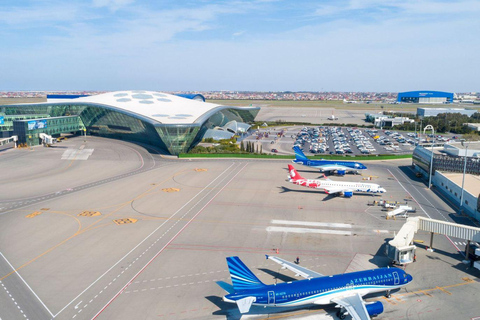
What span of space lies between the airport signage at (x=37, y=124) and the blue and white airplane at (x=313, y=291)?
10675 centimetres

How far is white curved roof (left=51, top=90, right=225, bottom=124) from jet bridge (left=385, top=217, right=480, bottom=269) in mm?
78389

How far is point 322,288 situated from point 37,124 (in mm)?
114367

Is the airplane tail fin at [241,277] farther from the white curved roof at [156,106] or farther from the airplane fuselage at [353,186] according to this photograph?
the white curved roof at [156,106]

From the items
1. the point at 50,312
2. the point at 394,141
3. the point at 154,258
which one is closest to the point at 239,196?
the point at 154,258

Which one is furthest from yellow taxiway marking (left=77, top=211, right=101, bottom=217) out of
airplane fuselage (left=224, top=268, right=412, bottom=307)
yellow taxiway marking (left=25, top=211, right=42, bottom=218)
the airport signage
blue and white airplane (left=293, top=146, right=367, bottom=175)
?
the airport signage

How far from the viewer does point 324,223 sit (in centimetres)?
5325

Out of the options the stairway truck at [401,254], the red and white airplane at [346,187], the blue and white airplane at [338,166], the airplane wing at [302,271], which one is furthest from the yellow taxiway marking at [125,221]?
the blue and white airplane at [338,166]

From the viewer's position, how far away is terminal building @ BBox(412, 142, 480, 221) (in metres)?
57.8

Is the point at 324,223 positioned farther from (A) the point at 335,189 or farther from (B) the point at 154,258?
(B) the point at 154,258

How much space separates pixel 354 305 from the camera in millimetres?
29797

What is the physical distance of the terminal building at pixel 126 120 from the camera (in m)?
108

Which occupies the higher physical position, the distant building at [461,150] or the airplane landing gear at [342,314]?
the distant building at [461,150]

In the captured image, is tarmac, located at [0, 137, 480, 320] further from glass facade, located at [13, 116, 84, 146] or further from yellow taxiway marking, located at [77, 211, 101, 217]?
glass facade, located at [13, 116, 84, 146]

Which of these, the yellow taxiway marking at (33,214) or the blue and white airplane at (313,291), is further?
the yellow taxiway marking at (33,214)
